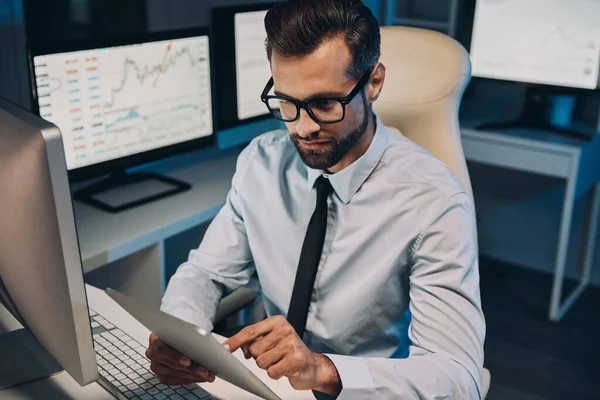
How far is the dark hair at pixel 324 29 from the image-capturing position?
1.19m

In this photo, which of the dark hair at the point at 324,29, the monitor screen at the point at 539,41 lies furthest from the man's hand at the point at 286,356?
the monitor screen at the point at 539,41

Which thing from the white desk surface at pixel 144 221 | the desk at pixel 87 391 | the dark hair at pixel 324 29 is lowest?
the white desk surface at pixel 144 221

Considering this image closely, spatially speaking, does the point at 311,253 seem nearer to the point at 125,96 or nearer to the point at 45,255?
the point at 45,255

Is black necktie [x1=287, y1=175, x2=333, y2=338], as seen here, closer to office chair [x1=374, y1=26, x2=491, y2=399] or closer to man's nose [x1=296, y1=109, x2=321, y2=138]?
man's nose [x1=296, y1=109, x2=321, y2=138]

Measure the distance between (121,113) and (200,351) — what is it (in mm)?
1074

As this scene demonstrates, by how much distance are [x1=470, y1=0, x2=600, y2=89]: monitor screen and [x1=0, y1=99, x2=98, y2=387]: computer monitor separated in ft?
7.62

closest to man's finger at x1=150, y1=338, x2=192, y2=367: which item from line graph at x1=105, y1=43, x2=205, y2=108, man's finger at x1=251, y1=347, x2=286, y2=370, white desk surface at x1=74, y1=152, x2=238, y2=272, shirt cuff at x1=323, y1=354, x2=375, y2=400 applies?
man's finger at x1=251, y1=347, x2=286, y2=370

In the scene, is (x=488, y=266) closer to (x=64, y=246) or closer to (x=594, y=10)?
(x=594, y=10)

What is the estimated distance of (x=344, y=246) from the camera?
4.32 ft

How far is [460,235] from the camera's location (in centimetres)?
120

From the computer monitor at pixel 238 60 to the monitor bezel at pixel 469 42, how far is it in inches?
35.9

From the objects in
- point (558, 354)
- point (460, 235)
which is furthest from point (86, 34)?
point (558, 354)

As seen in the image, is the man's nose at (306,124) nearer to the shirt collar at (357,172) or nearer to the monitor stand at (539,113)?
the shirt collar at (357,172)

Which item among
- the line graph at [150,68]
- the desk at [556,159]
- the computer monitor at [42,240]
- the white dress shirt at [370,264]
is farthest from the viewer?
the desk at [556,159]
